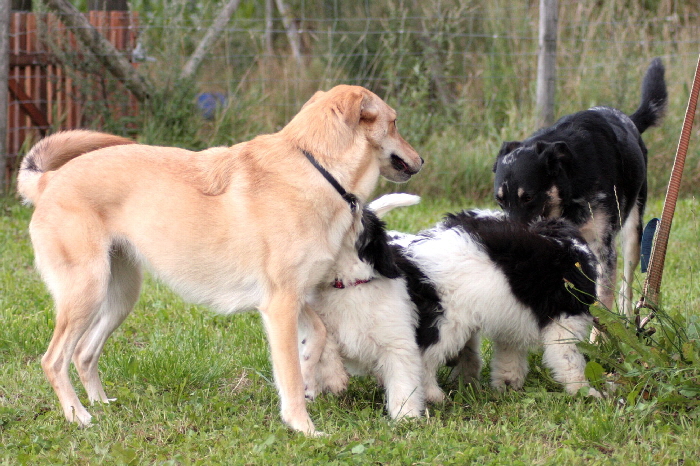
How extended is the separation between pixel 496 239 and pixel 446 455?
4.01 feet

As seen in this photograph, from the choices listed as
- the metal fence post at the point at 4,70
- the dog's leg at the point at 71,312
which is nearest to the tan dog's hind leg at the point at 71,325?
the dog's leg at the point at 71,312

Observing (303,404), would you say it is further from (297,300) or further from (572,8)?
(572,8)

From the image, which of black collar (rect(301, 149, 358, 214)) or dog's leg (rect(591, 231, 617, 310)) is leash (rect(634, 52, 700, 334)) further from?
black collar (rect(301, 149, 358, 214))

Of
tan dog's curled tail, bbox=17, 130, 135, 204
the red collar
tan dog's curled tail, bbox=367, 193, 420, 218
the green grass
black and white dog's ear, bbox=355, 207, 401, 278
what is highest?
tan dog's curled tail, bbox=17, 130, 135, 204

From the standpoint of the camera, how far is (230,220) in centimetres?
366

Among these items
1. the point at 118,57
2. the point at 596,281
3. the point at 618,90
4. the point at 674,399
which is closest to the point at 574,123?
the point at 596,281

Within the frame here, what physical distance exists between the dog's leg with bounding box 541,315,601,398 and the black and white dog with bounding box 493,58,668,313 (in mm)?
647

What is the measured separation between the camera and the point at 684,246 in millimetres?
6617

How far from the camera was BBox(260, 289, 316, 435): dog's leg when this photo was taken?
353cm

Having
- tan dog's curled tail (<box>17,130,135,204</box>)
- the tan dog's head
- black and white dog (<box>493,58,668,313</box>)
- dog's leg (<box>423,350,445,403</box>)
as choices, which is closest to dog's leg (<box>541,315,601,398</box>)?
dog's leg (<box>423,350,445,403</box>)

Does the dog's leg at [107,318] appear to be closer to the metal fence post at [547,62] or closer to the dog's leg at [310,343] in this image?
the dog's leg at [310,343]

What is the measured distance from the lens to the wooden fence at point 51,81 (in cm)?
820

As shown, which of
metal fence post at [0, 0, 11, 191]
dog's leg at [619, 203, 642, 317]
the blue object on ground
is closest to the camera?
dog's leg at [619, 203, 642, 317]

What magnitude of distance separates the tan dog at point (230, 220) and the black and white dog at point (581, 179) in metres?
1.10
